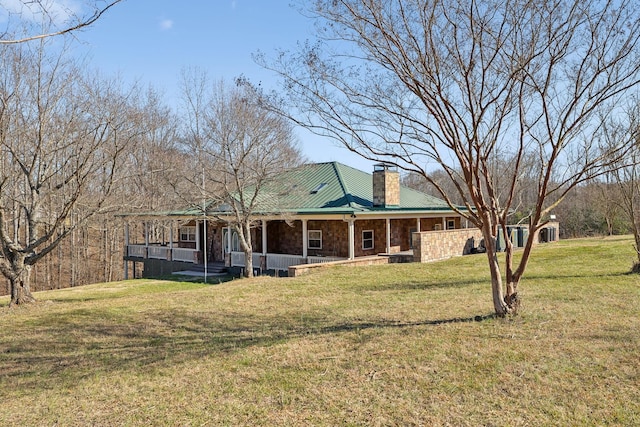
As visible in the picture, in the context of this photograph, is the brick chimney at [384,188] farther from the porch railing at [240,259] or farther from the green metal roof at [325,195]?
the porch railing at [240,259]

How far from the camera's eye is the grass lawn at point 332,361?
431 cm

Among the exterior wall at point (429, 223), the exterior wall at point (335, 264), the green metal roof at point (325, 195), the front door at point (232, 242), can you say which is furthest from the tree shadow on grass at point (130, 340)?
the exterior wall at point (429, 223)

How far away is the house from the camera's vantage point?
719 inches

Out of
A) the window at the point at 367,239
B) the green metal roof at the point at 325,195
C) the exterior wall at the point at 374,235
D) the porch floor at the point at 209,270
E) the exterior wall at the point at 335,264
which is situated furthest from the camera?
the porch floor at the point at 209,270

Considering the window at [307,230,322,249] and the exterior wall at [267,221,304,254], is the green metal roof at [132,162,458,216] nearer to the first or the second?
the window at [307,230,322,249]

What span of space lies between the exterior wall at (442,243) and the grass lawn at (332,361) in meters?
7.17

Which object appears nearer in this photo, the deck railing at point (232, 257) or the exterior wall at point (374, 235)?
the deck railing at point (232, 257)

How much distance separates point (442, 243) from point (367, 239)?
131 inches

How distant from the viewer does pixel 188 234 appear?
26703 mm

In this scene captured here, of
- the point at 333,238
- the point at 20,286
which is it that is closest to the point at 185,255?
the point at 333,238

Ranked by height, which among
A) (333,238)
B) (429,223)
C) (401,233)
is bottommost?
(333,238)

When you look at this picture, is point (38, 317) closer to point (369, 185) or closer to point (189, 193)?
point (189, 193)

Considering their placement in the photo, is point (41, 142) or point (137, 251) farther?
point (137, 251)

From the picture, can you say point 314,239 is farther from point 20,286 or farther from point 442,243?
point 20,286
